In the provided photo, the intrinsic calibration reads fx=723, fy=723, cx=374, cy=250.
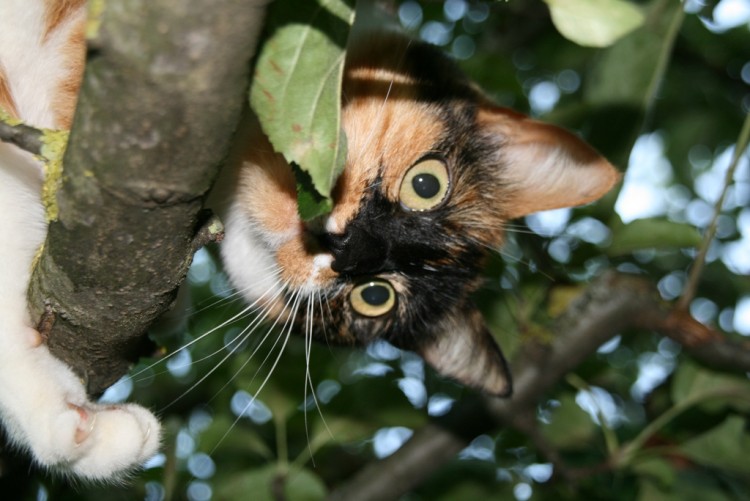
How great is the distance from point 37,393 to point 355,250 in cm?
69

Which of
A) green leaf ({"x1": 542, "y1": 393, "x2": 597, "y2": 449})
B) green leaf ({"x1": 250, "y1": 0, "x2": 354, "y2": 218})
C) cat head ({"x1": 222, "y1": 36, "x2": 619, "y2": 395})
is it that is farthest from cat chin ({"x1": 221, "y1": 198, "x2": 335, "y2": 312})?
green leaf ({"x1": 542, "y1": 393, "x2": 597, "y2": 449})

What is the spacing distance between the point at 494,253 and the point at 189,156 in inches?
57.6

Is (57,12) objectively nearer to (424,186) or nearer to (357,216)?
(357,216)

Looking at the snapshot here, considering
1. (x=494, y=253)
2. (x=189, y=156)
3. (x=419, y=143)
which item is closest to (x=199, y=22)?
(x=189, y=156)

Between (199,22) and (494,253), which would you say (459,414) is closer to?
(494,253)

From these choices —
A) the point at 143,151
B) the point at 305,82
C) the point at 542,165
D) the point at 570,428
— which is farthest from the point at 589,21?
the point at 570,428

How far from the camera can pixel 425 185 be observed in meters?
1.74

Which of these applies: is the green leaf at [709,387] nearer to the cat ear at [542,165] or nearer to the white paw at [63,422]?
the cat ear at [542,165]

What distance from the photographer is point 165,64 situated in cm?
78

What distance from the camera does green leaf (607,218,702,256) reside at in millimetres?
2207

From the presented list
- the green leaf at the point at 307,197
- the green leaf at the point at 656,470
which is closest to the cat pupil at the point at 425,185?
the green leaf at the point at 307,197

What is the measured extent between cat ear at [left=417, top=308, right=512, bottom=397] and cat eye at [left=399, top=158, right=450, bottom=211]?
17.4 inches

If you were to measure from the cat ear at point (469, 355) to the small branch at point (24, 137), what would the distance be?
1.29m

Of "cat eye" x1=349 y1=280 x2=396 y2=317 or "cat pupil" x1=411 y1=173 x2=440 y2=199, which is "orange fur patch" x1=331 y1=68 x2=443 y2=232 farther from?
"cat eye" x1=349 y1=280 x2=396 y2=317
